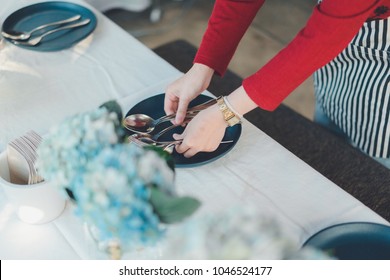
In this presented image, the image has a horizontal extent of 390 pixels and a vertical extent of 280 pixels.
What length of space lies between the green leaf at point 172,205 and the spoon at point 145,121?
0.46 meters

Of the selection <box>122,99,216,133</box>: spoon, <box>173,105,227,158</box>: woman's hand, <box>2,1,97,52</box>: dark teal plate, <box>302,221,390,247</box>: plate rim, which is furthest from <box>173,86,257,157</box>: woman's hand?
<box>2,1,97,52</box>: dark teal plate

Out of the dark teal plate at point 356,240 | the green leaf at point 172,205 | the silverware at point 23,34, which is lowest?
the silverware at point 23,34

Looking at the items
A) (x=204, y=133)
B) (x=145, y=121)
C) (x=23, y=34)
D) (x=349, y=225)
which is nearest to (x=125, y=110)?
(x=145, y=121)

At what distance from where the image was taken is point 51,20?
1.27m

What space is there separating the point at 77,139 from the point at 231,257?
0.22m

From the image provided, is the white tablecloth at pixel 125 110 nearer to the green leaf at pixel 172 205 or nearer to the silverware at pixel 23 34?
the silverware at pixel 23 34

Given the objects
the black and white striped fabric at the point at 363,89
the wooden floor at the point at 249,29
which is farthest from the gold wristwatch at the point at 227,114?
the wooden floor at the point at 249,29

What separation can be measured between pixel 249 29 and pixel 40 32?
5.83 ft

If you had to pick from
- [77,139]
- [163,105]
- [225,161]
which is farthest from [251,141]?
[77,139]

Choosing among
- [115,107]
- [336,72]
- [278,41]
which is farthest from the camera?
[278,41]

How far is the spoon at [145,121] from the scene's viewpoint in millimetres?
956

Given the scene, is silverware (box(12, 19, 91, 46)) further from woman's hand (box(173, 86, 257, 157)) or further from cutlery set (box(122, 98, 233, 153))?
woman's hand (box(173, 86, 257, 157))

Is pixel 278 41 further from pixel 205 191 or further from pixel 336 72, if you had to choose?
pixel 205 191

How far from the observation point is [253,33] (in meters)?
2.75
